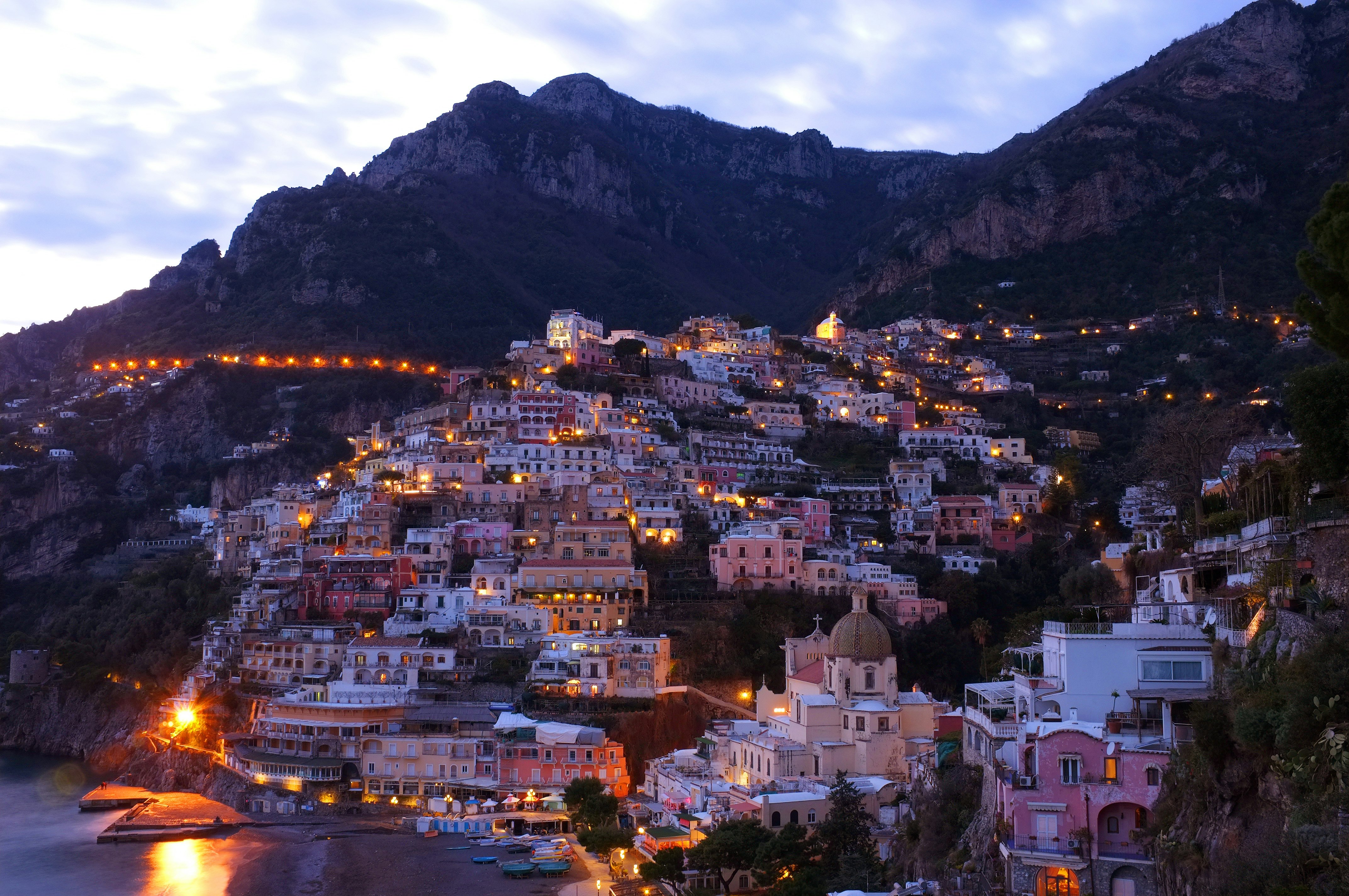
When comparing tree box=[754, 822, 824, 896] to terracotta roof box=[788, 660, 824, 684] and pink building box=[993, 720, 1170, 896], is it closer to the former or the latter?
pink building box=[993, 720, 1170, 896]

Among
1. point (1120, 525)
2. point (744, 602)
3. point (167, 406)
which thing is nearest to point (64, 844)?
point (744, 602)

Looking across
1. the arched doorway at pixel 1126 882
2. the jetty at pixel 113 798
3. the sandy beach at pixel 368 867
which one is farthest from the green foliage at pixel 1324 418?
the jetty at pixel 113 798

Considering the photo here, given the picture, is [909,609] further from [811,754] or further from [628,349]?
[628,349]

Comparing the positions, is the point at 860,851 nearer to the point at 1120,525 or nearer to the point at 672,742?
the point at 672,742

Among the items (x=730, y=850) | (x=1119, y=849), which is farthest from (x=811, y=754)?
(x=1119, y=849)

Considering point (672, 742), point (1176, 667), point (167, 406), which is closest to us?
point (1176, 667)
